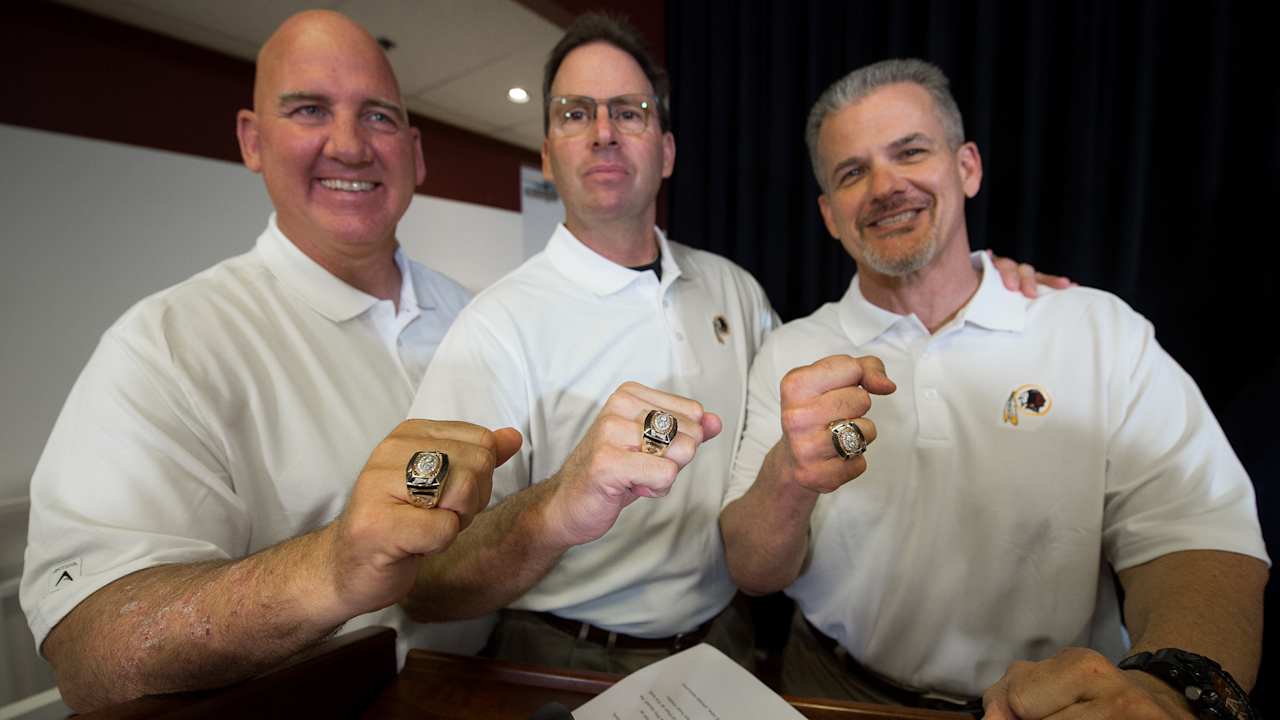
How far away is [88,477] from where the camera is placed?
0.87 meters

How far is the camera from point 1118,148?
166 centimetres

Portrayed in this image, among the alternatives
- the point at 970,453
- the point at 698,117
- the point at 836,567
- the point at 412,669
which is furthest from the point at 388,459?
the point at 698,117

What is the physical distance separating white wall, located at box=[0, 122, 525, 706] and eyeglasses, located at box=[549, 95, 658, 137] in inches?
55.3

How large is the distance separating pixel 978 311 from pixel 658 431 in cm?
97

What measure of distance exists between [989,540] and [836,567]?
334 millimetres

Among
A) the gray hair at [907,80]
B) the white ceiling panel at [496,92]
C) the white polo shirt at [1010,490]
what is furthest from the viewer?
the white ceiling panel at [496,92]

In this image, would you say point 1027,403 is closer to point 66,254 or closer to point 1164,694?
point 1164,694

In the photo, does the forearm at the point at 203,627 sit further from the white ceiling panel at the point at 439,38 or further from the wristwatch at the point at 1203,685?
the white ceiling panel at the point at 439,38

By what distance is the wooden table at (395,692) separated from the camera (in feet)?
2.22

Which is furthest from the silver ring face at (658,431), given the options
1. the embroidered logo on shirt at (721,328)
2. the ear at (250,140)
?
the ear at (250,140)

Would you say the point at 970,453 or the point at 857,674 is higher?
the point at 970,453

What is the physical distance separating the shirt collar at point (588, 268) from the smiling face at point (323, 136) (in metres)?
0.47

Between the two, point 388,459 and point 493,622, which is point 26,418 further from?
point 388,459

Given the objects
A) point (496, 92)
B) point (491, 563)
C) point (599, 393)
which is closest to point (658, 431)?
point (491, 563)
